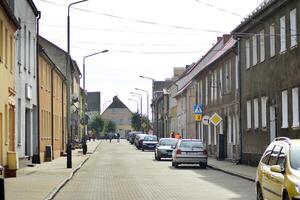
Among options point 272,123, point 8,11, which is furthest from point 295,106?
point 8,11

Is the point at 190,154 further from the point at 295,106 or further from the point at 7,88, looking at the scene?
the point at 7,88

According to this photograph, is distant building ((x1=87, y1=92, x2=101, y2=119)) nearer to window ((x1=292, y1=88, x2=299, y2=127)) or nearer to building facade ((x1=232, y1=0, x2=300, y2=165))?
building facade ((x1=232, y1=0, x2=300, y2=165))

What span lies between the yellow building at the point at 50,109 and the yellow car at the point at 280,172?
1018 inches

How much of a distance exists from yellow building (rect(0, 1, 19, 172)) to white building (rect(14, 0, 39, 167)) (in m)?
Result: 1.71

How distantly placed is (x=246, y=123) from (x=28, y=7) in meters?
12.4

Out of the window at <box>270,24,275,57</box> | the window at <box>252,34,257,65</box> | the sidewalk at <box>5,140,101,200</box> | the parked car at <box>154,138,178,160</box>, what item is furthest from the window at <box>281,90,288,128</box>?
the parked car at <box>154,138,178,160</box>

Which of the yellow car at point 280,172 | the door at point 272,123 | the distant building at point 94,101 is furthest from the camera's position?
the distant building at point 94,101

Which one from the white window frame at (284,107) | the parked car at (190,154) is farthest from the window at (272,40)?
the parked car at (190,154)

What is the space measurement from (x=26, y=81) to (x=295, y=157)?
72.5 feet

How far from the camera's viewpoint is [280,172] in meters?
12.5

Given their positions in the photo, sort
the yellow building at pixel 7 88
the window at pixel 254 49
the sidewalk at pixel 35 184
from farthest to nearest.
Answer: the window at pixel 254 49 < the yellow building at pixel 7 88 < the sidewalk at pixel 35 184

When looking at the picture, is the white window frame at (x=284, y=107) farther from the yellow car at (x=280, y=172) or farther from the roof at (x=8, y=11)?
the yellow car at (x=280, y=172)

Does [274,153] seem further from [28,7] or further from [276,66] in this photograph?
[28,7]

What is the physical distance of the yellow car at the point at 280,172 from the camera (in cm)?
1192
